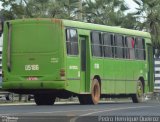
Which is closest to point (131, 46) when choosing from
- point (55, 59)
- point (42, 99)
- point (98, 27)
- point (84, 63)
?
point (98, 27)

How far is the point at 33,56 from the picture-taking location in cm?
2795

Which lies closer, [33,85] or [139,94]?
[33,85]

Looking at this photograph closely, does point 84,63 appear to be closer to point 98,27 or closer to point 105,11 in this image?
point 98,27

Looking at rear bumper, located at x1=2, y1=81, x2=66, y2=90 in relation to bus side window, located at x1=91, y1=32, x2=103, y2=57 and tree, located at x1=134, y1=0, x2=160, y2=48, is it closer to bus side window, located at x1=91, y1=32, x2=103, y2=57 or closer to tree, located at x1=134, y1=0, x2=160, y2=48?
bus side window, located at x1=91, y1=32, x2=103, y2=57

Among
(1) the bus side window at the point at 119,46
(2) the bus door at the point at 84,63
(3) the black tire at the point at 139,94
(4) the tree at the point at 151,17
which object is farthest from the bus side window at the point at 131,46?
(4) the tree at the point at 151,17

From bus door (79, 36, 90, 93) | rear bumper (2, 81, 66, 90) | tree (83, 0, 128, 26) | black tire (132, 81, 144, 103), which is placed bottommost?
black tire (132, 81, 144, 103)

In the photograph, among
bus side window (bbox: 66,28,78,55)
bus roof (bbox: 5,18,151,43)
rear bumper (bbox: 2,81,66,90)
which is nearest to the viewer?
rear bumper (bbox: 2,81,66,90)

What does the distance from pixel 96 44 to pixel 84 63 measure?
1.20m

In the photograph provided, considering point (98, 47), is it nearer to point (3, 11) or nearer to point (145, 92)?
point (145, 92)

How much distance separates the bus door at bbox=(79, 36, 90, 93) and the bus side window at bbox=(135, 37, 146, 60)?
17.0 ft

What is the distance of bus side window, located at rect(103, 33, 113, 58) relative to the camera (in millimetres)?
30783

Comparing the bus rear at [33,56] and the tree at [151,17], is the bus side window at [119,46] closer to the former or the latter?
the bus rear at [33,56]

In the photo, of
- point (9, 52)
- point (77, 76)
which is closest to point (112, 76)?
point (77, 76)

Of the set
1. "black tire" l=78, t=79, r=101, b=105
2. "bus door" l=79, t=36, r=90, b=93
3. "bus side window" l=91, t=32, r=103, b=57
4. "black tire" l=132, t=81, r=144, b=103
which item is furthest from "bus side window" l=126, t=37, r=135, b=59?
"bus door" l=79, t=36, r=90, b=93
